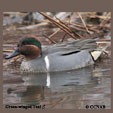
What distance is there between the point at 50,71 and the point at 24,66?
55 centimetres

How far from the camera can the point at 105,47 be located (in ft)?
31.3

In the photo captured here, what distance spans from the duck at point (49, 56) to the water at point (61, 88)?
0.19 meters

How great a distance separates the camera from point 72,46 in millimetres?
8984

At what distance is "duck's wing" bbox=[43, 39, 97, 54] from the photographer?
8.79 metres

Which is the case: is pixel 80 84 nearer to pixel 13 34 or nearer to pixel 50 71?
pixel 50 71

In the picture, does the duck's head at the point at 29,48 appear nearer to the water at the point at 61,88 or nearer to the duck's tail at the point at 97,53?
the water at the point at 61,88

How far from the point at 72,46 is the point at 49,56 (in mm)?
592

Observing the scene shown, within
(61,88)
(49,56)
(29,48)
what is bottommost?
(61,88)

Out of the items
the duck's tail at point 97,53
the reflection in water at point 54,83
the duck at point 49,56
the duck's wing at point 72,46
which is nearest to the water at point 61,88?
the reflection in water at point 54,83

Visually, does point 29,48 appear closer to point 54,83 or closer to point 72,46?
point 72,46

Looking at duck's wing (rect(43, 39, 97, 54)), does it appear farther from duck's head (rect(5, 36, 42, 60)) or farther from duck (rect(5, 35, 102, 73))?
duck's head (rect(5, 36, 42, 60))

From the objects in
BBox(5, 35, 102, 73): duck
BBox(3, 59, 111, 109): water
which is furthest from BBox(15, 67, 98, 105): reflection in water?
BBox(5, 35, 102, 73): duck

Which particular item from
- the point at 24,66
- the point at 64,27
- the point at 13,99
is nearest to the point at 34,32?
the point at 64,27

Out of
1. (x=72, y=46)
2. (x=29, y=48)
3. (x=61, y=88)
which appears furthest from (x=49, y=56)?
(x=61, y=88)
